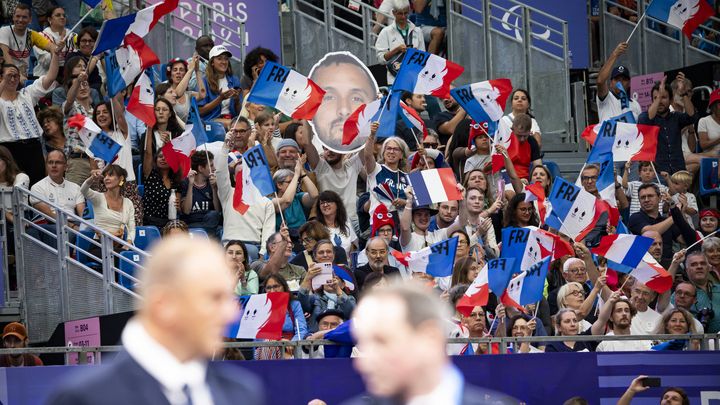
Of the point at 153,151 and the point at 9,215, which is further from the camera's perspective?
the point at 153,151

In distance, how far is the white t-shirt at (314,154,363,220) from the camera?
14.4 m

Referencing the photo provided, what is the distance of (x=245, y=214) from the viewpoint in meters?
13.6

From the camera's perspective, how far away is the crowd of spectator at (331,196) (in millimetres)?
11844

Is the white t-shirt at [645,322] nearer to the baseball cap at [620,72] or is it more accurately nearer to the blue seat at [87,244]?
the blue seat at [87,244]

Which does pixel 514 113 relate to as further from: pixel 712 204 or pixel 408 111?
pixel 712 204

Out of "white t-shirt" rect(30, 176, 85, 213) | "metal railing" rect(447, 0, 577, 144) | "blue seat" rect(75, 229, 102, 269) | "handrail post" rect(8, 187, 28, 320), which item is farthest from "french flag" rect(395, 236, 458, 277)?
"metal railing" rect(447, 0, 577, 144)

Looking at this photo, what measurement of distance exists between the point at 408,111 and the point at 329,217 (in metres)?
2.43

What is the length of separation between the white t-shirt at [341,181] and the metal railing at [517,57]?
16.8 feet

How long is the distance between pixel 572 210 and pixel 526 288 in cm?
193

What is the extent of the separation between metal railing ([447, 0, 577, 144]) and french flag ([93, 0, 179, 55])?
541 centimetres

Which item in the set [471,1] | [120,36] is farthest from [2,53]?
[471,1]

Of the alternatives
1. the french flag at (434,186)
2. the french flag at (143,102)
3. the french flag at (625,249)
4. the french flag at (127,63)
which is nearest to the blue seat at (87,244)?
the french flag at (143,102)

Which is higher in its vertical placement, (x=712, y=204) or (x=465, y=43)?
(x=465, y=43)

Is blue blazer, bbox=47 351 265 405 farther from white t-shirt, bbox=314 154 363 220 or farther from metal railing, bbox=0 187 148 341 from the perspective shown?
white t-shirt, bbox=314 154 363 220
